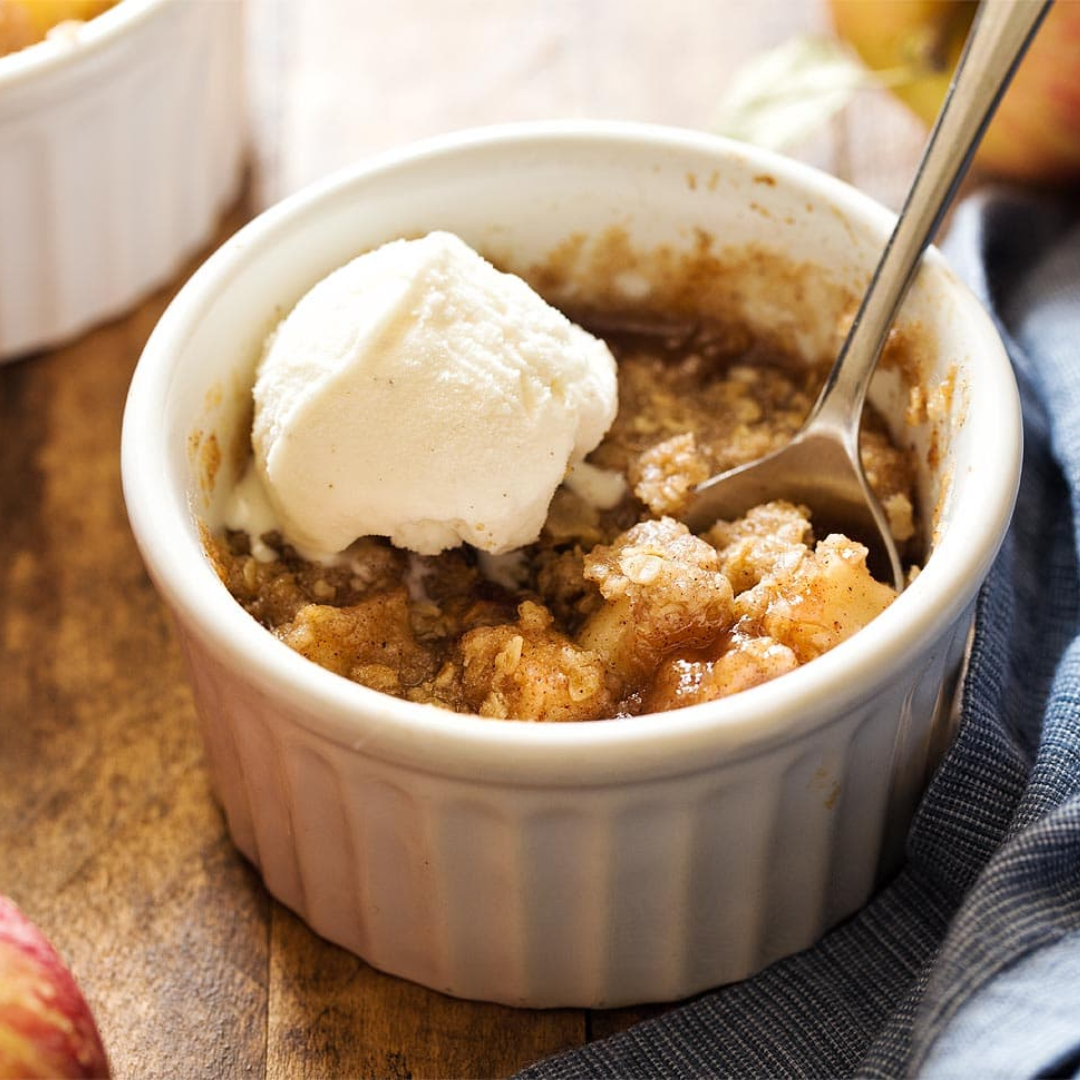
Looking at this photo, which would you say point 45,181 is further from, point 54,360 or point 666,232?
point 666,232

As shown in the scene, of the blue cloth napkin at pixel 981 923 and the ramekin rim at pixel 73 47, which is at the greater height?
the ramekin rim at pixel 73 47

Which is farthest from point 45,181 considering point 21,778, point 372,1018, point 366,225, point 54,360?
point 372,1018

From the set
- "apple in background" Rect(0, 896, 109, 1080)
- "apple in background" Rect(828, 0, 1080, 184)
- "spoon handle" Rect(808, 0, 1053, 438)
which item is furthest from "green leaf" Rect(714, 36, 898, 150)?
"apple in background" Rect(0, 896, 109, 1080)

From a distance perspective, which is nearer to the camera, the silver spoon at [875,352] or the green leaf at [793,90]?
the silver spoon at [875,352]

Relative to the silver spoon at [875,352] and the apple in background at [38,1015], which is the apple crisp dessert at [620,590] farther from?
the apple in background at [38,1015]

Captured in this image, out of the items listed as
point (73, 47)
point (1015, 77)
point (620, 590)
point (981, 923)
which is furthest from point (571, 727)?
point (1015, 77)

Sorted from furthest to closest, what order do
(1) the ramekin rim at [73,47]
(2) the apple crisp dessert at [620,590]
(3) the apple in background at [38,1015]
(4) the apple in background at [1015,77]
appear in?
1. (4) the apple in background at [1015,77]
2. (1) the ramekin rim at [73,47]
3. (2) the apple crisp dessert at [620,590]
4. (3) the apple in background at [38,1015]

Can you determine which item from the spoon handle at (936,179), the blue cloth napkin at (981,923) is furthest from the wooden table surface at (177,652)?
the spoon handle at (936,179)
